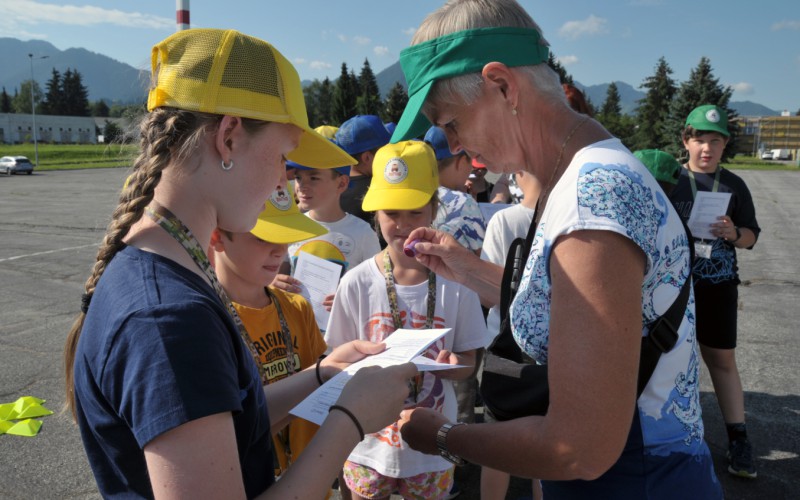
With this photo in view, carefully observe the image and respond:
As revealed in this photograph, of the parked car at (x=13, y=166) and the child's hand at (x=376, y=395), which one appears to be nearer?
the child's hand at (x=376, y=395)

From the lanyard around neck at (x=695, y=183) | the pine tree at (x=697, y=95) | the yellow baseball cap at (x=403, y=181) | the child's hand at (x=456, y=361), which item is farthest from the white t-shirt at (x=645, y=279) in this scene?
the pine tree at (x=697, y=95)

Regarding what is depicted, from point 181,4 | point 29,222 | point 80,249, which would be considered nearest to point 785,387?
point 181,4

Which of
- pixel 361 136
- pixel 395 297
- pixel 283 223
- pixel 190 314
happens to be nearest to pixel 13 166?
pixel 361 136

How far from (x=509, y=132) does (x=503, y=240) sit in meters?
2.07

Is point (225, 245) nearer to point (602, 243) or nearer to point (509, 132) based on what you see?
point (509, 132)

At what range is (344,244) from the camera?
12.5 feet

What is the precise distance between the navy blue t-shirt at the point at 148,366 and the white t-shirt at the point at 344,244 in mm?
2469

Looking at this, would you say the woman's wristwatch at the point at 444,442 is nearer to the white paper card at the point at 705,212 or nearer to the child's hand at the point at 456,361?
the child's hand at the point at 456,361

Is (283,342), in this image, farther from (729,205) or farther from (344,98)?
(344,98)

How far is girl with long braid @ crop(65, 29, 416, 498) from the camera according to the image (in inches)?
37.7

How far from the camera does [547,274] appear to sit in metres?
1.29

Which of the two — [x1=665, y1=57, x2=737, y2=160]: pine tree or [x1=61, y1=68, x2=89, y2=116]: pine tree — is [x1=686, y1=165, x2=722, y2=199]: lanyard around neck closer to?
[x1=665, y1=57, x2=737, y2=160]: pine tree

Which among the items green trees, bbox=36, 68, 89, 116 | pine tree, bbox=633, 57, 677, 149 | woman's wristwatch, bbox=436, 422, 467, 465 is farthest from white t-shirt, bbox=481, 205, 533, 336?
green trees, bbox=36, 68, 89, 116

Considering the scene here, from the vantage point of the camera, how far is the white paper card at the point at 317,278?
314 centimetres
